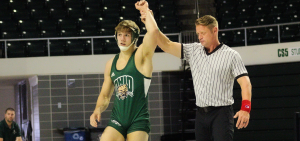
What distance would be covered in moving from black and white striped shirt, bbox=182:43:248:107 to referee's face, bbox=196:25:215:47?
4.4 inches

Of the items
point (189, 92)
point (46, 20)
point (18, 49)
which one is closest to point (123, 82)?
point (189, 92)

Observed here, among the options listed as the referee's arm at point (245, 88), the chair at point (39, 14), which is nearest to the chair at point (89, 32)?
the chair at point (39, 14)

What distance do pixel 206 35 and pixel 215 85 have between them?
0.51 metres

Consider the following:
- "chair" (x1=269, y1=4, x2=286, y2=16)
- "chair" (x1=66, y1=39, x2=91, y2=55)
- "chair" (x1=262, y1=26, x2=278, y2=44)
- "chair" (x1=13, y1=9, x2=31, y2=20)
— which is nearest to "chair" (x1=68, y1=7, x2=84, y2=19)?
"chair" (x1=13, y1=9, x2=31, y2=20)

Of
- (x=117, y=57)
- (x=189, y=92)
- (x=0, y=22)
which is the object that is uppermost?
(x=0, y=22)

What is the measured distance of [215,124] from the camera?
13.1 ft

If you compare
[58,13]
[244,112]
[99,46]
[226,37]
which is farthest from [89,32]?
[244,112]

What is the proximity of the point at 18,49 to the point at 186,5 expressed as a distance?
632 centimetres

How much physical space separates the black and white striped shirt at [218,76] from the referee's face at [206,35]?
0.11 m

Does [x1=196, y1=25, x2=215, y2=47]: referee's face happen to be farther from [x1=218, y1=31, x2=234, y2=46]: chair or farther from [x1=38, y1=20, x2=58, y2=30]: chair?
[x1=38, y1=20, x2=58, y2=30]: chair

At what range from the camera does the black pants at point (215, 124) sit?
3.98 m

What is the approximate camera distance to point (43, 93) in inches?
474

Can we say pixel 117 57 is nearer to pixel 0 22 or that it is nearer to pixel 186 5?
pixel 0 22

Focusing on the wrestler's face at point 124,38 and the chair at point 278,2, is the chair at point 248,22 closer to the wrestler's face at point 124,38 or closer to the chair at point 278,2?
the chair at point 278,2
